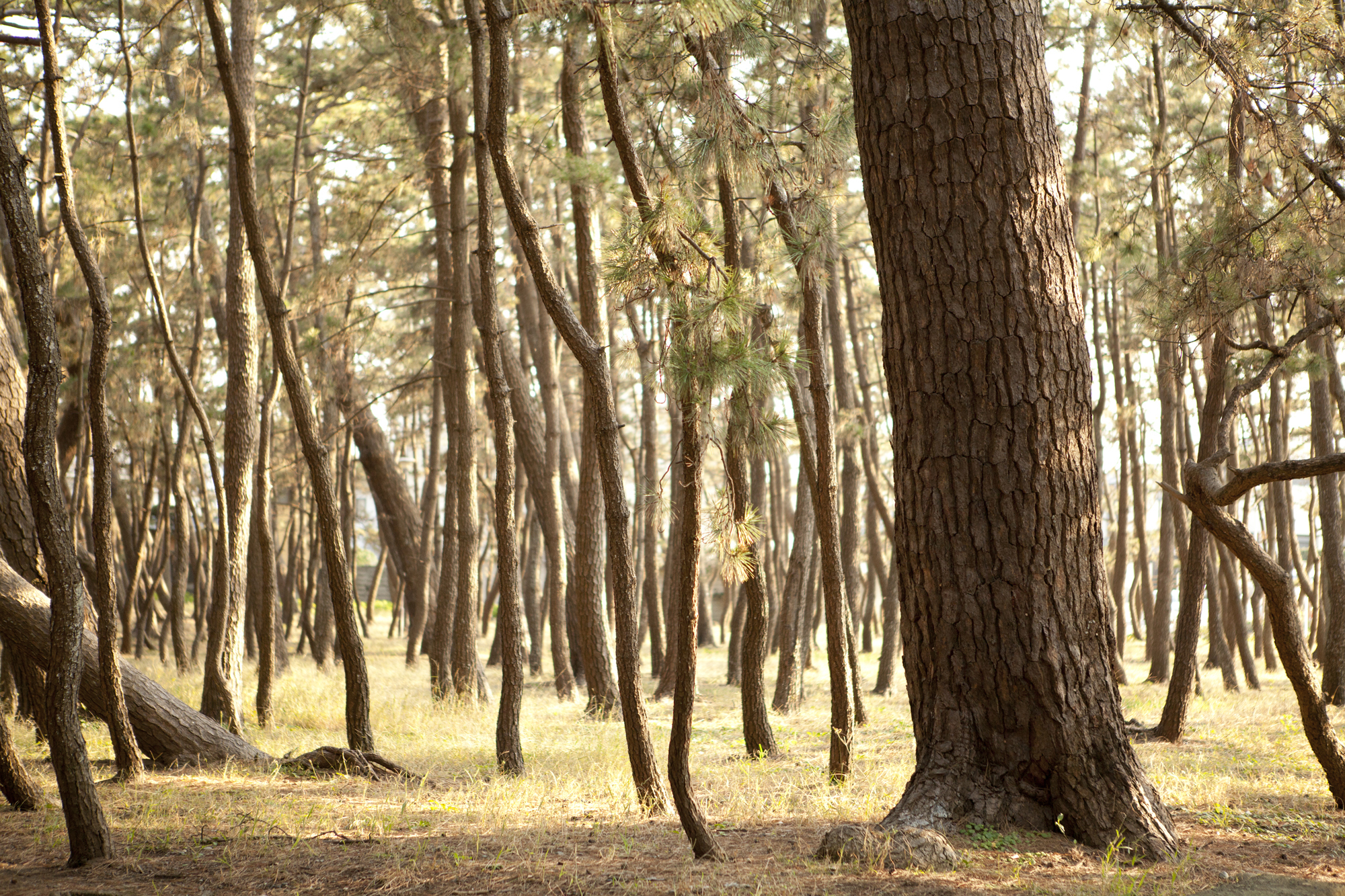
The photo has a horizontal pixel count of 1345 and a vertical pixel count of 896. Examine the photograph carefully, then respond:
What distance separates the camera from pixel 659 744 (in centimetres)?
812

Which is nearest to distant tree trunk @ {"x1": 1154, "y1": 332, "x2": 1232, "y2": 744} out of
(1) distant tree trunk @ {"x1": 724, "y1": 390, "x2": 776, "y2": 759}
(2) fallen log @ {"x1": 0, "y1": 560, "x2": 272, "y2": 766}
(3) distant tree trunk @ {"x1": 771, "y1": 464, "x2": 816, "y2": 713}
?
(1) distant tree trunk @ {"x1": 724, "y1": 390, "x2": 776, "y2": 759}

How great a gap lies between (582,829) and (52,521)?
8.92 ft

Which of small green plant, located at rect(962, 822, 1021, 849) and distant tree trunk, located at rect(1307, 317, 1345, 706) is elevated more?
distant tree trunk, located at rect(1307, 317, 1345, 706)

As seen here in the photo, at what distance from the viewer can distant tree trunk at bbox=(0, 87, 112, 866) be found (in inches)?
152

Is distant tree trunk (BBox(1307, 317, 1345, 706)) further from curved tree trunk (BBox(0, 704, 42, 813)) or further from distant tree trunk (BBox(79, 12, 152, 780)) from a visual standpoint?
curved tree trunk (BBox(0, 704, 42, 813))

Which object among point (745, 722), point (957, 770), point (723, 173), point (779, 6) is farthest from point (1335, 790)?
point (779, 6)

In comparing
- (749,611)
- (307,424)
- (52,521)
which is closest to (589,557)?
(749,611)

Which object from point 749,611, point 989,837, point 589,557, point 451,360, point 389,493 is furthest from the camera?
point 389,493

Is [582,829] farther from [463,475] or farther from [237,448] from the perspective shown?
[463,475]

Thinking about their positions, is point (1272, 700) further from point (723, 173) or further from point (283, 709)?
point (283, 709)

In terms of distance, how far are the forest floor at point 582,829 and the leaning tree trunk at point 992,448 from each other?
0.28m

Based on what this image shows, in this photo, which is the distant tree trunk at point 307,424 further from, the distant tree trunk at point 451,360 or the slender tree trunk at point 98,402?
the distant tree trunk at point 451,360

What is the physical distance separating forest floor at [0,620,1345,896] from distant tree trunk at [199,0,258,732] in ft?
2.16

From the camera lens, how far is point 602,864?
3.93 metres
